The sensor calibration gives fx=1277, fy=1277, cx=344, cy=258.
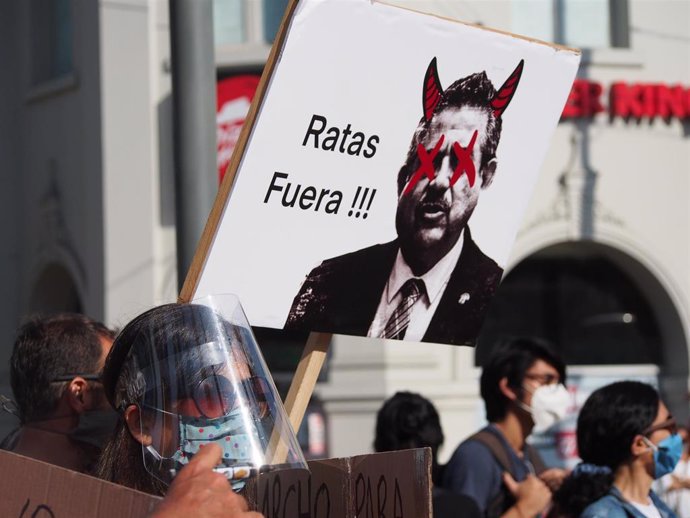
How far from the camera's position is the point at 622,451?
373 centimetres

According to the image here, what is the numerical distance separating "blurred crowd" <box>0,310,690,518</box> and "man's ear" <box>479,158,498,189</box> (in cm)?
95

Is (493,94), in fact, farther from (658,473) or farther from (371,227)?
(658,473)

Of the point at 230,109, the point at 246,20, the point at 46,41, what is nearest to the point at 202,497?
the point at 230,109

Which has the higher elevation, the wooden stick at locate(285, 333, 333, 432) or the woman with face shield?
the woman with face shield

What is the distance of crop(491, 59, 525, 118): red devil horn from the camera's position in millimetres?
2967

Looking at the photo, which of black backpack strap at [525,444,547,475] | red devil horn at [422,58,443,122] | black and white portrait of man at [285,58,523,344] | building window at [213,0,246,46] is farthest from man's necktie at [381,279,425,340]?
building window at [213,0,246,46]

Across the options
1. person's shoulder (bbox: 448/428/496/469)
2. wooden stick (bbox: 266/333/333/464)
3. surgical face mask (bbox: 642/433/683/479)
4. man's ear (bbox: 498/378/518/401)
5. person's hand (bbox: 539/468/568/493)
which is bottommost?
person's hand (bbox: 539/468/568/493)

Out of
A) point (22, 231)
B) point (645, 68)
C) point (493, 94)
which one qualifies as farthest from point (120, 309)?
point (493, 94)

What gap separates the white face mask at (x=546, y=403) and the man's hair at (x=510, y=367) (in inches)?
2.2

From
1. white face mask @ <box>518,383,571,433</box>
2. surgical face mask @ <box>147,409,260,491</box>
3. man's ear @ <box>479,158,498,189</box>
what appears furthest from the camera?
white face mask @ <box>518,383,571,433</box>

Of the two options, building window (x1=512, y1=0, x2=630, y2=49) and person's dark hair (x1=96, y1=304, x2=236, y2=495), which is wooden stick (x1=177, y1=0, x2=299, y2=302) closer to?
person's dark hair (x1=96, y1=304, x2=236, y2=495)

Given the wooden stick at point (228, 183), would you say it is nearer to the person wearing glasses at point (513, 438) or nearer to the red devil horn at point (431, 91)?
the red devil horn at point (431, 91)

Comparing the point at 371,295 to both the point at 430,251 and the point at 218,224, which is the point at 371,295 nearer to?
the point at 430,251

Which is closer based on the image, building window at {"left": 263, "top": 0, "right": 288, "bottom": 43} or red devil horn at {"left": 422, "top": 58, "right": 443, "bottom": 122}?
red devil horn at {"left": 422, "top": 58, "right": 443, "bottom": 122}
